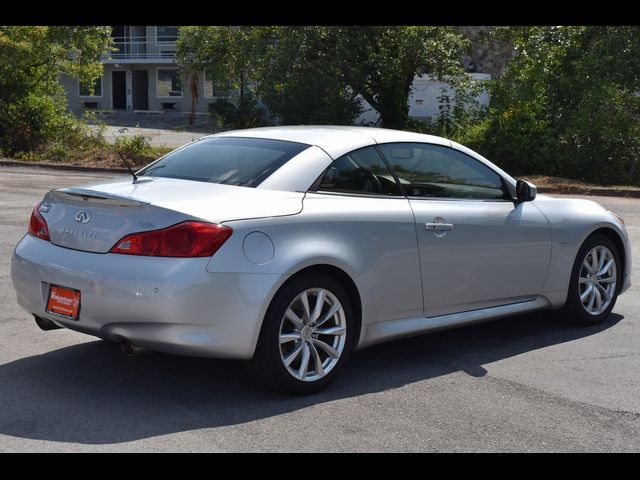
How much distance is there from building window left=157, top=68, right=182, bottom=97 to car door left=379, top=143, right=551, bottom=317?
49.0 m

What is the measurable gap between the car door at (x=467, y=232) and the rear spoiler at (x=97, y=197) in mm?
1742

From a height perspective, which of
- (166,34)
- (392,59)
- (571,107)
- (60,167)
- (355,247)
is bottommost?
(60,167)

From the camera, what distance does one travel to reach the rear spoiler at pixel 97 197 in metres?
5.31

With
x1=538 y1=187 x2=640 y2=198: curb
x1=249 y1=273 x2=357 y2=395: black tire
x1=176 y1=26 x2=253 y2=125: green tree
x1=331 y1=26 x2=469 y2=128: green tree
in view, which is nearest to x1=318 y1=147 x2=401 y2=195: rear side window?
x1=249 y1=273 x2=357 y2=395: black tire

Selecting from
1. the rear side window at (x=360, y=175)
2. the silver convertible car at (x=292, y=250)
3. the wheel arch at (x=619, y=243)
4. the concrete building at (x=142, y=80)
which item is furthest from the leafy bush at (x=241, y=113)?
the rear side window at (x=360, y=175)

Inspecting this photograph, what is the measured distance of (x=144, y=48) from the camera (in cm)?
5494

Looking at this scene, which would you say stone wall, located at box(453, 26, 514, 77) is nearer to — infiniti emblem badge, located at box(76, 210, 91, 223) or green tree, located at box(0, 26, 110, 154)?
green tree, located at box(0, 26, 110, 154)

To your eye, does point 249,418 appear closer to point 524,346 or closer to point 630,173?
point 524,346

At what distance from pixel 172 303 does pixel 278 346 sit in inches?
26.0

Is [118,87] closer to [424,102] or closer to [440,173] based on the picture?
[424,102]

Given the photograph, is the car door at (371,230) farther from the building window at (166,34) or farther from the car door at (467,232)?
the building window at (166,34)

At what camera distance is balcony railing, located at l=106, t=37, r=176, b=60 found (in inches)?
2122

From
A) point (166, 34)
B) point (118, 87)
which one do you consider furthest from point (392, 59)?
point (118, 87)
